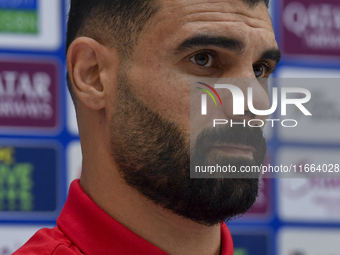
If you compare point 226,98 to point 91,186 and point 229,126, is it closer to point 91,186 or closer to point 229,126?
point 229,126

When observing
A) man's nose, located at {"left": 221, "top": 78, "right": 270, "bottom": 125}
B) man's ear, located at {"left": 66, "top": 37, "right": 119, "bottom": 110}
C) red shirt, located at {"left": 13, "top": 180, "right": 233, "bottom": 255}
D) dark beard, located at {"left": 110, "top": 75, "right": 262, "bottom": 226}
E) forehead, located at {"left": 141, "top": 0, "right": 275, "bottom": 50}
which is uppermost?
forehead, located at {"left": 141, "top": 0, "right": 275, "bottom": 50}

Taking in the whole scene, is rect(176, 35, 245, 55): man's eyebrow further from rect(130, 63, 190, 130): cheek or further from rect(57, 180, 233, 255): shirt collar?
rect(57, 180, 233, 255): shirt collar

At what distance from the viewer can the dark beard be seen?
1.08m

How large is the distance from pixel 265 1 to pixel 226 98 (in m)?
0.30

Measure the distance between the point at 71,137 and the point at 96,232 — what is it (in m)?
0.90

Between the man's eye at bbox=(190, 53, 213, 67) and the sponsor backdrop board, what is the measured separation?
0.94 m

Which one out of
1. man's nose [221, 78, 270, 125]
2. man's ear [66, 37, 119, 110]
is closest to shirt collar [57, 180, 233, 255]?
man's ear [66, 37, 119, 110]

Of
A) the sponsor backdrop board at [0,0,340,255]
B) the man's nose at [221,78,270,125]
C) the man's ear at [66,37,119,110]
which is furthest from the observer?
the sponsor backdrop board at [0,0,340,255]

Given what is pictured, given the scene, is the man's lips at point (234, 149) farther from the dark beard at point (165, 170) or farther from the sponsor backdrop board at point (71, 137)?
the sponsor backdrop board at point (71, 137)

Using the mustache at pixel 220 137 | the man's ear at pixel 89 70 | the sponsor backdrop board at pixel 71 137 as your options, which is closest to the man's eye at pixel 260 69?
the mustache at pixel 220 137

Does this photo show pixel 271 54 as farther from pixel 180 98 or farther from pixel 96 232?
pixel 96 232

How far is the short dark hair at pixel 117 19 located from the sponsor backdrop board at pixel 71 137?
2.40ft

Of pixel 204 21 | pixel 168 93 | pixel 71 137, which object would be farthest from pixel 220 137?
pixel 71 137

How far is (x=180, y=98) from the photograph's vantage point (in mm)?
1092
